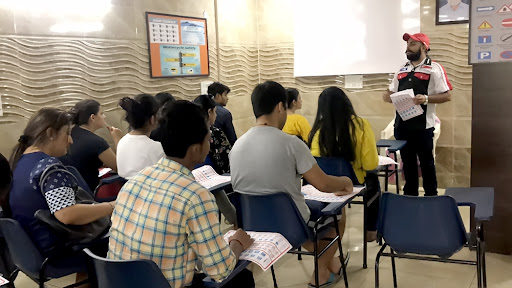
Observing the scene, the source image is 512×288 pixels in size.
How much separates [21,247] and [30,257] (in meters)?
0.06

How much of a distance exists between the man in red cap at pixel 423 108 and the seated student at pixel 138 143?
2.14 meters

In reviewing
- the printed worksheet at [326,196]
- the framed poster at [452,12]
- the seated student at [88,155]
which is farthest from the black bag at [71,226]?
the framed poster at [452,12]

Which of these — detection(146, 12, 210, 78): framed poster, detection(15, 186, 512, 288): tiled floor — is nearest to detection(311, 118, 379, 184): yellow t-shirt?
detection(15, 186, 512, 288): tiled floor

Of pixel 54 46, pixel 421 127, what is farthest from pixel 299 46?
pixel 54 46

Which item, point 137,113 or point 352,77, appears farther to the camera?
point 352,77

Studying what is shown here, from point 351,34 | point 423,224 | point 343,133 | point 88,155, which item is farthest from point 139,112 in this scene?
point 351,34

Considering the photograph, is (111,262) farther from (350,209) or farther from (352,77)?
(352,77)

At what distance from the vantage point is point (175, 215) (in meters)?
1.50

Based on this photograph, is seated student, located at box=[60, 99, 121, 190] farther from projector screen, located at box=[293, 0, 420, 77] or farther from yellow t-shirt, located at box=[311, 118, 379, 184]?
projector screen, located at box=[293, 0, 420, 77]

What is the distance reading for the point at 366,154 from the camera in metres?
3.08

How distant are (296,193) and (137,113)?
124cm

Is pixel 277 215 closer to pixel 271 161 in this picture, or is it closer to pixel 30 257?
pixel 271 161

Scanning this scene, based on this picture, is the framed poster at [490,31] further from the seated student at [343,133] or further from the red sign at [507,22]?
the seated student at [343,133]

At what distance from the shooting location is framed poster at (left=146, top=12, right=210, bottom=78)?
4984 mm
